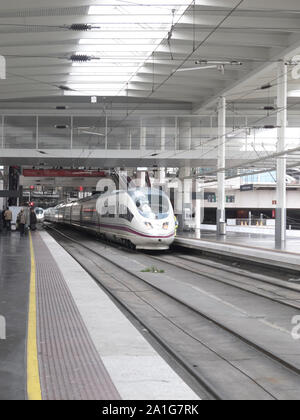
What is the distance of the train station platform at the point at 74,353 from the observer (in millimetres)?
4578

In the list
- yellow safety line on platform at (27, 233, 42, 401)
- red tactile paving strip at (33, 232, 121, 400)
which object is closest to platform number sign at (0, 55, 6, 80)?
red tactile paving strip at (33, 232, 121, 400)

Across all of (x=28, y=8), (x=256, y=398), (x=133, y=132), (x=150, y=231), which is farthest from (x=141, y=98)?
(x=256, y=398)

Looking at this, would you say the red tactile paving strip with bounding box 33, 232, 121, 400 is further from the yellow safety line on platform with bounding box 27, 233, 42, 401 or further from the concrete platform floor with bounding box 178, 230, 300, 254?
the concrete platform floor with bounding box 178, 230, 300, 254

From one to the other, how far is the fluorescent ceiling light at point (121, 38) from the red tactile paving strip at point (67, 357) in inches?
454

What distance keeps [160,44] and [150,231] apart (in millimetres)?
7589

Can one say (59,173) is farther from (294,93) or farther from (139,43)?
(139,43)

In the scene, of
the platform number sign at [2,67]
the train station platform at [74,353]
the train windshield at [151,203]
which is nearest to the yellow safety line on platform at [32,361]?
the train station platform at [74,353]

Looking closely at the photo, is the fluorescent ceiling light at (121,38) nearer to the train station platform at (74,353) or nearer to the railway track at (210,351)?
the railway track at (210,351)

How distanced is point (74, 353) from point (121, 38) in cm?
1674

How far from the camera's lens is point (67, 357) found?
565 centimetres

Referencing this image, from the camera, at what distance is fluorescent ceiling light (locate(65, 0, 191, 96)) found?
693 inches

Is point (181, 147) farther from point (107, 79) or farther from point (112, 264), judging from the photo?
point (112, 264)

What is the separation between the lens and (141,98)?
31844 mm

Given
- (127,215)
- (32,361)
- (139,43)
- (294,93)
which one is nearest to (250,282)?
(32,361)
